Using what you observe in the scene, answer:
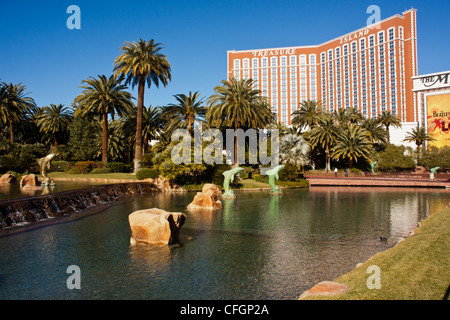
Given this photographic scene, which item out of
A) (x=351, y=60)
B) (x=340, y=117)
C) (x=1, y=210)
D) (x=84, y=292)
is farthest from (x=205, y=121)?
(x=351, y=60)

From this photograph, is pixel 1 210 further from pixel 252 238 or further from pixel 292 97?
pixel 292 97

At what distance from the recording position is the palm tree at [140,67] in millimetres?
41625

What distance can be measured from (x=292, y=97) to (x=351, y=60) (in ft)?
87.7

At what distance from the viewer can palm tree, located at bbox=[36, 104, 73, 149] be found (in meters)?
55.7

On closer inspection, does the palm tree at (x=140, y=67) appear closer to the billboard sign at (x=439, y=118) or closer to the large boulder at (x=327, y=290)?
the large boulder at (x=327, y=290)

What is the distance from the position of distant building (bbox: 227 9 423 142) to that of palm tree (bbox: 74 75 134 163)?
7297 cm

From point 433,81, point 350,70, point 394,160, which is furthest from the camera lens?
point 350,70

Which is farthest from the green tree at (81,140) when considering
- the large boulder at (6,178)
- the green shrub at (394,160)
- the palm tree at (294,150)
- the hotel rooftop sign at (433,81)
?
the hotel rooftop sign at (433,81)

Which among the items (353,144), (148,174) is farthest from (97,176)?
(353,144)

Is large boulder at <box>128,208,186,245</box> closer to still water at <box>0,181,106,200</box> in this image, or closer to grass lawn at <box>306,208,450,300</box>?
grass lawn at <box>306,208,450,300</box>

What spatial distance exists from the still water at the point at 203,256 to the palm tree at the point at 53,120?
138 feet

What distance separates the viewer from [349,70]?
127 metres

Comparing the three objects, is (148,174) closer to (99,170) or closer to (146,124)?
(99,170)

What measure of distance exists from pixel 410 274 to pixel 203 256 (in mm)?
6671
